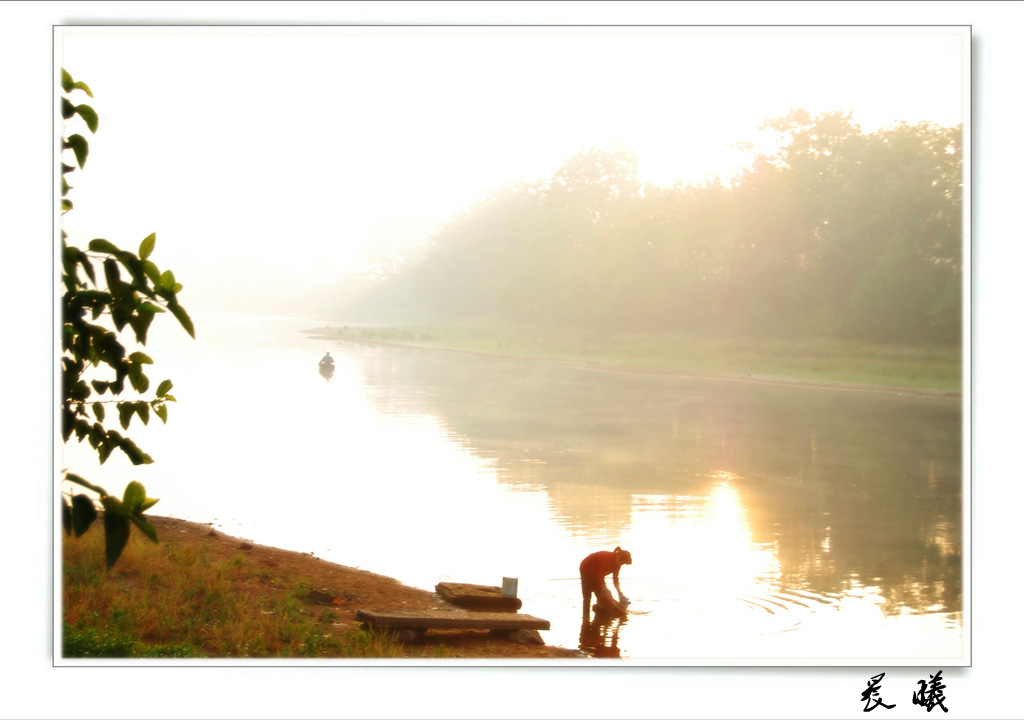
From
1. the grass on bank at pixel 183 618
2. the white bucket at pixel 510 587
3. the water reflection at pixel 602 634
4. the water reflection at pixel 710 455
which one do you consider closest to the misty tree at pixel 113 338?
the grass on bank at pixel 183 618

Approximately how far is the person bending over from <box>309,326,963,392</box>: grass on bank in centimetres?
77

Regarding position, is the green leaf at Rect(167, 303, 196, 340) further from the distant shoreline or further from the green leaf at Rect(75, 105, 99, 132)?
the distant shoreline

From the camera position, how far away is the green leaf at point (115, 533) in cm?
158

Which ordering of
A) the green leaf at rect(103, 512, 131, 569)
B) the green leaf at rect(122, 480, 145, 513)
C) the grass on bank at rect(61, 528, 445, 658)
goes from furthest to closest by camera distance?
the grass on bank at rect(61, 528, 445, 658) < the green leaf at rect(122, 480, 145, 513) < the green leaf at rect(103, 512, 131, 569)

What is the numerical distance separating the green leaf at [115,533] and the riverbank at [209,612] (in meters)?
1.64

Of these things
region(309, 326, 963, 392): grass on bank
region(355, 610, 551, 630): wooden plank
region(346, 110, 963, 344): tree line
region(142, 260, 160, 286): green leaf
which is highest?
region(346, 110, 963, 344): tree line

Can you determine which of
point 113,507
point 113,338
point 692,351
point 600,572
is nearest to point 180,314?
point 113,338

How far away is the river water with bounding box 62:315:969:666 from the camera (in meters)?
3.22

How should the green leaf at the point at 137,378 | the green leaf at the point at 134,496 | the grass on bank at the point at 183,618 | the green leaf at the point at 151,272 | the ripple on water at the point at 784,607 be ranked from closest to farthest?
the green leaf at the point at 134,496 < the green leaf at the point at 151,272 < the green leaf at the point at 137,378 < the grass on bank at the point at 183,618 < the ripple on water at the point at 784,607

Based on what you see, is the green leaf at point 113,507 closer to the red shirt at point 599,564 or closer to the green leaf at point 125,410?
the green leaf at point 125,410

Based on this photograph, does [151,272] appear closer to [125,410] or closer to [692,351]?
[125,410]

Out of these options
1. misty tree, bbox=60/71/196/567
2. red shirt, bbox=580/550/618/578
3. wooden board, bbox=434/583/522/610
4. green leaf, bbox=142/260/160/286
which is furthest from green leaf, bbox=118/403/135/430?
red shirt, bbox=580/550/618/578

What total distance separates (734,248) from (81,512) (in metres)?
2.67

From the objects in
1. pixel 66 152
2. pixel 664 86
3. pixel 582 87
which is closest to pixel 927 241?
pixel 664 86
